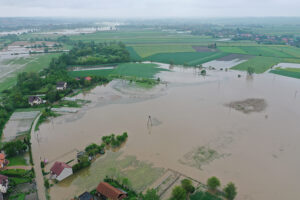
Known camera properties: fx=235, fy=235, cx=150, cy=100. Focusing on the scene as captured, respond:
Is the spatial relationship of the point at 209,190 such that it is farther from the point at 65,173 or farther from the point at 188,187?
the point at 65,173

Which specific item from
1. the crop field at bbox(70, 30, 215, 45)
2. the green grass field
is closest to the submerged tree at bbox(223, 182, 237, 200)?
the green grass field

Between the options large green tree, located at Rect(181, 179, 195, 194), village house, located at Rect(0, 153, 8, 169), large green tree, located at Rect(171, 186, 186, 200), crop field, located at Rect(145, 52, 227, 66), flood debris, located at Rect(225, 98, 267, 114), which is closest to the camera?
large green tree, located at Rect(171, 186, 186, 200)

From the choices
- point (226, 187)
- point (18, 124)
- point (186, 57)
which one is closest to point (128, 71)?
point (186, 57)

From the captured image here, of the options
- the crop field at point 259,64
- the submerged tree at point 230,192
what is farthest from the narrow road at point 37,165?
the crop field at point 259,64

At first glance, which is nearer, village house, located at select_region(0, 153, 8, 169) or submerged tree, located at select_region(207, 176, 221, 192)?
submerged tree, located at select_region(207, 176, 221, 192)

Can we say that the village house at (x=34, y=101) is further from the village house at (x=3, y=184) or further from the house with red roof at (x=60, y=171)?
the village house at (x=3, y=184)

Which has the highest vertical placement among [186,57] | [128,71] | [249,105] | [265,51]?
[265,51]

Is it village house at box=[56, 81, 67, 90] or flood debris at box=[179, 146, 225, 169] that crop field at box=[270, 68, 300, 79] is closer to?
flood debris at box=[179, 146, 225, 169]
